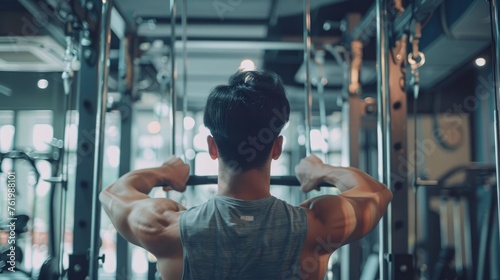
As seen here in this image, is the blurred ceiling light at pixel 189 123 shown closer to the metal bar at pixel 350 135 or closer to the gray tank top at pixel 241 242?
the metal bar at pixel 350 135

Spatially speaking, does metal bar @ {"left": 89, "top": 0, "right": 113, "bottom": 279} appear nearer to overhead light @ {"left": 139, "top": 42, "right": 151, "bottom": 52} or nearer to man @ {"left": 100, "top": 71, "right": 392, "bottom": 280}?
man @ {"left": 100, "top": 71, "right": 392, "bottom": 280}

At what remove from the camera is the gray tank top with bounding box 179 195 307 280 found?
1.40 m

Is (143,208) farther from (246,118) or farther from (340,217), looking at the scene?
(340,217)

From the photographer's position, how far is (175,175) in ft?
5.49

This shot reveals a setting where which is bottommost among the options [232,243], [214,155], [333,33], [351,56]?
[232,243]

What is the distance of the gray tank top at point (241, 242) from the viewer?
1.40 meters

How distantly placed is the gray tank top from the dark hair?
15 cm

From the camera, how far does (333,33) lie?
173 inches

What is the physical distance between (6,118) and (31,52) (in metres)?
0.80

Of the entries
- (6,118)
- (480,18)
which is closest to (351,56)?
(480,18)

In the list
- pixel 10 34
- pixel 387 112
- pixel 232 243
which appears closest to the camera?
pixel 232 243

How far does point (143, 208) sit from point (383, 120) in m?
1.03

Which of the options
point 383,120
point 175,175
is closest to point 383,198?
point 383,120

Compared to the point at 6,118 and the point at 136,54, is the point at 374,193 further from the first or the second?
the point at 6,118
